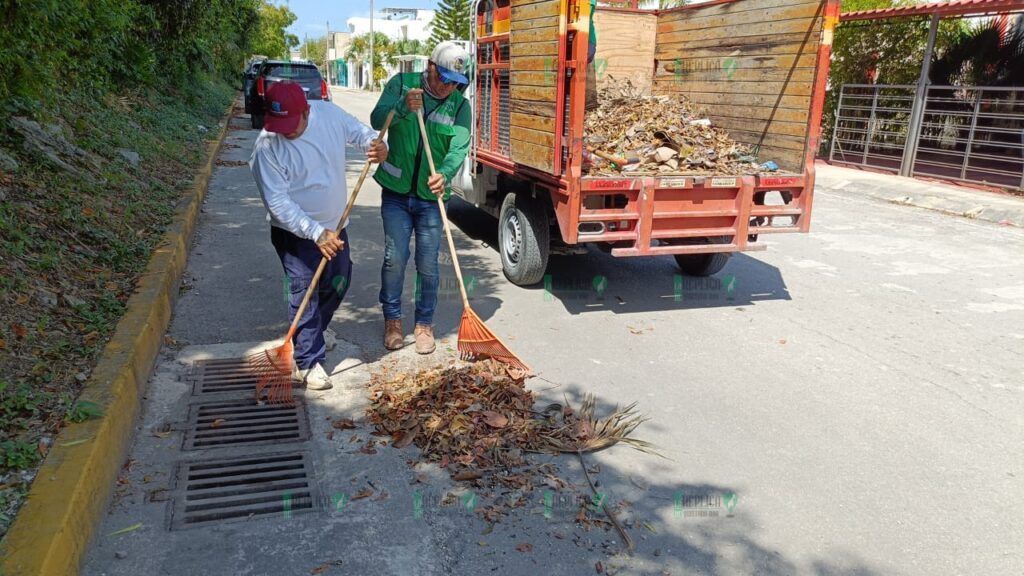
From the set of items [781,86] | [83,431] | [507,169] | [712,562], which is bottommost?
[712,562]

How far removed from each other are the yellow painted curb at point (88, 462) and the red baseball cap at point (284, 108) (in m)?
1.48

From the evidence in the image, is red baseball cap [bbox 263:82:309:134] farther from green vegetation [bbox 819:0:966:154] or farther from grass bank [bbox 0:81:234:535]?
green vegetation [bbox 819:0:966:154]

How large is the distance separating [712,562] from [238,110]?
2591cm

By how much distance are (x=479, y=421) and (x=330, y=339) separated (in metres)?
1.70

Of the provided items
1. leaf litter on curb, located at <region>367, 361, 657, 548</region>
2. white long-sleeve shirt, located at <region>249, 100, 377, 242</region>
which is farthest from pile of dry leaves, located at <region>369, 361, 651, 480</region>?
white long-sleeve shirt, located at <region>249, 100, 377, 242</region>

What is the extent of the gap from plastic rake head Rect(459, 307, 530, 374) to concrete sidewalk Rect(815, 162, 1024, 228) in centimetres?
914

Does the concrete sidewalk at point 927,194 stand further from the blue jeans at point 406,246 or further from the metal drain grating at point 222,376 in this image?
the metal drain grating at point 222,376

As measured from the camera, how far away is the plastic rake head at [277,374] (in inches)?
168

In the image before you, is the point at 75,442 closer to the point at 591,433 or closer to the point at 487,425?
the point at 487,425

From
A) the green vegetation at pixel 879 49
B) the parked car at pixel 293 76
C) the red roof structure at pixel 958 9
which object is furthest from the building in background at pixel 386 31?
the red roof structure at pixel 958 9

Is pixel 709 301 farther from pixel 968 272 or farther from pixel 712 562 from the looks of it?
pixel 712 562

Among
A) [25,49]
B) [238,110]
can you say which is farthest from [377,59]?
[25,49]

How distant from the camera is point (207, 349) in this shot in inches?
194

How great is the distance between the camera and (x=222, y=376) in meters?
4.53
